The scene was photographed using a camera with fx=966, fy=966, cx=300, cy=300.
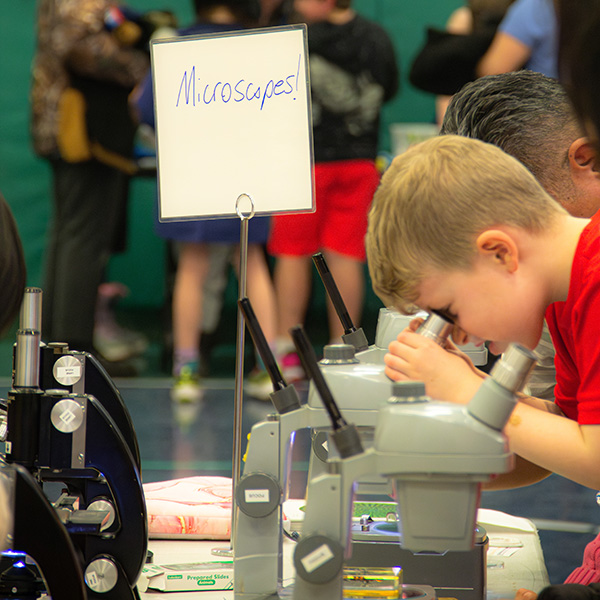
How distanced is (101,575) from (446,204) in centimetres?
62

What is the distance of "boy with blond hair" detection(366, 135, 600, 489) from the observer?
111 centimetres

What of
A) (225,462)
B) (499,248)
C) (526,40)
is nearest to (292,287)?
(225,462)

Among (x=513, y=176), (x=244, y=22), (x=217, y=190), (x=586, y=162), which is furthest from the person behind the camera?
(x=244, y=22)

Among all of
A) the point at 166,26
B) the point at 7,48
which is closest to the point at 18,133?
the point at 7,48

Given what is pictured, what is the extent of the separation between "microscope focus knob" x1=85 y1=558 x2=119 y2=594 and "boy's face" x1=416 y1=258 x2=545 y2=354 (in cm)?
51

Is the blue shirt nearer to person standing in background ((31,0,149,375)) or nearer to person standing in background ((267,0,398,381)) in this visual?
person standing in background ((267,0,398,381))

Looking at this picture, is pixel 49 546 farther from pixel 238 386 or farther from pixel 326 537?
pixel 238 386

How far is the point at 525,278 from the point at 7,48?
18.3 feet

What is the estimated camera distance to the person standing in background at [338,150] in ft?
13.9

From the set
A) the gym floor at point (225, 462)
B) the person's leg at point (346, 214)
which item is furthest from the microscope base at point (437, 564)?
the person's leg at point (346, 214)

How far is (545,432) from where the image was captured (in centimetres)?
117

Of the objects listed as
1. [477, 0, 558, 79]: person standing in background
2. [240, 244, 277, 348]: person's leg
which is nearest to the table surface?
[477, 0, 558, 79]: person standing in background

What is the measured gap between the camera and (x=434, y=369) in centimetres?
116

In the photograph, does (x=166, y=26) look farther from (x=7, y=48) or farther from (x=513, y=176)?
(x=513, y=176)
